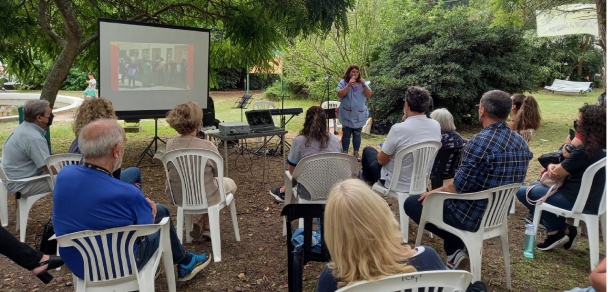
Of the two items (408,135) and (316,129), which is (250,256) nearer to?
(316,129)

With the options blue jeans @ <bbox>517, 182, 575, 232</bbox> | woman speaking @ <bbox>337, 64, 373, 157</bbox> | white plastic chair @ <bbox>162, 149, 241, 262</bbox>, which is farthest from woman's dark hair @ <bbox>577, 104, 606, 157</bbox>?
woman speaking @ <bbox>337, 64, 373, 157</bbox>

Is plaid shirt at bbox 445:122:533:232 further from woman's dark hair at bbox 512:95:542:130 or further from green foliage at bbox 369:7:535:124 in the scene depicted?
green foliage at bbox 369:7:535:124

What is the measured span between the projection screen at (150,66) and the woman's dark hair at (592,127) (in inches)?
214

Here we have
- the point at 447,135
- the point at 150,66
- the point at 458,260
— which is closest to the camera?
the point at 458,260

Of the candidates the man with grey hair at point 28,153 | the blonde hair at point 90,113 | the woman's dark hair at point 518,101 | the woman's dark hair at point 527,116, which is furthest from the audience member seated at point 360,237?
the woman's dark hair at point 518,101

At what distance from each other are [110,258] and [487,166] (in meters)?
2.18

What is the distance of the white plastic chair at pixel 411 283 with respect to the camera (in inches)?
60.5

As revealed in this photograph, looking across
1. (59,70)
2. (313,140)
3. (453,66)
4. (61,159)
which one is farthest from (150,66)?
(453,66)

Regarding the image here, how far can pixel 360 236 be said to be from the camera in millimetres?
1563

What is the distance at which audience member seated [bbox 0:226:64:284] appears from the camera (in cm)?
279

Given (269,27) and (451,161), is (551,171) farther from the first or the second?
(269,27)

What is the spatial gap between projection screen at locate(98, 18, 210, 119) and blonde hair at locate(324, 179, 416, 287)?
544 centimetres

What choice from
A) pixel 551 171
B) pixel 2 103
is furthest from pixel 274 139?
pixel 2 103

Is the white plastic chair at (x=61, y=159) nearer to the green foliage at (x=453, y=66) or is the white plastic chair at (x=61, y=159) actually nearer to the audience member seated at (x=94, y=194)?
the audience member seated at (x=94, y=194)
